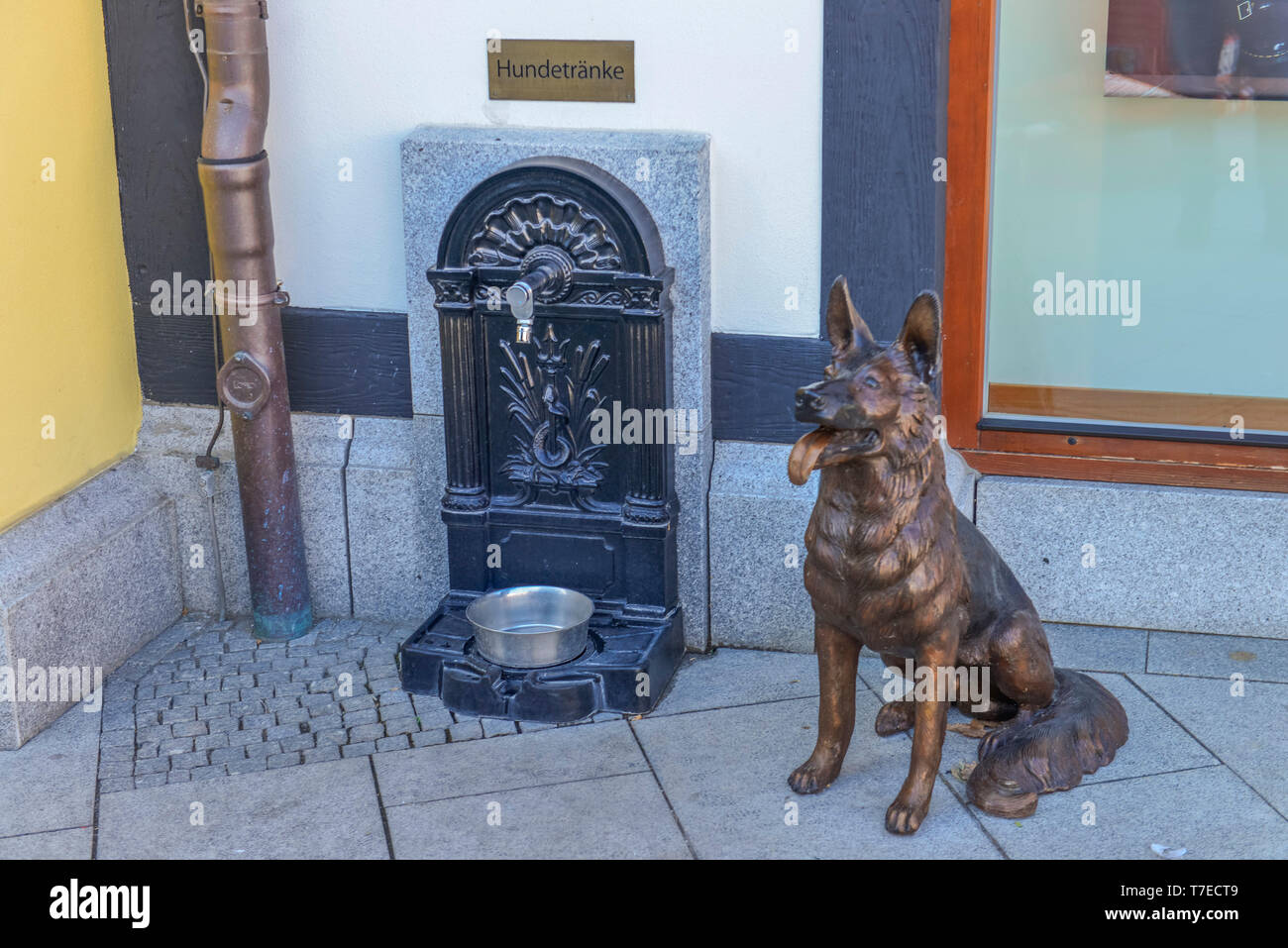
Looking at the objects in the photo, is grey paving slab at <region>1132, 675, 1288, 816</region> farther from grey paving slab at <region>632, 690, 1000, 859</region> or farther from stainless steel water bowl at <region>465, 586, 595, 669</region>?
stainless steel water bowl at <region>465, 586, 595, 669</region>

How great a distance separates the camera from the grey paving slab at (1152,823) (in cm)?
482

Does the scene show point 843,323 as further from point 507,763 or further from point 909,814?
point 507,763

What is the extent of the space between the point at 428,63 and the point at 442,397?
4.27 feet

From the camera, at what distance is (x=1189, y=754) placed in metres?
5.37

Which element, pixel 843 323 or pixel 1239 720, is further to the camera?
pixel 1239 720

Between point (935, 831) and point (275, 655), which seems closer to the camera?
point (935, 831)

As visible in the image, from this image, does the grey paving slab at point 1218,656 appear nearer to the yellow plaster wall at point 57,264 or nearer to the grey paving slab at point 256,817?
the grey paving slab at point 256,817

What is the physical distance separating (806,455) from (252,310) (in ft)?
8.98

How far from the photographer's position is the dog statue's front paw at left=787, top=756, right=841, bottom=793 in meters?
5.16

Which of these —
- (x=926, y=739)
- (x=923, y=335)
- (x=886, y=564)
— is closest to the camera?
(x=923, y=335)

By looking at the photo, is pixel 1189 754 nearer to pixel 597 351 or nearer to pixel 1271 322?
pixel 1271 322

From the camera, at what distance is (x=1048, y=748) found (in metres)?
5.14

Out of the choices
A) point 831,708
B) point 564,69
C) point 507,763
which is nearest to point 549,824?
point 507,763

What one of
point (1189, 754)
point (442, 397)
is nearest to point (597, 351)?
point (442, 397)
